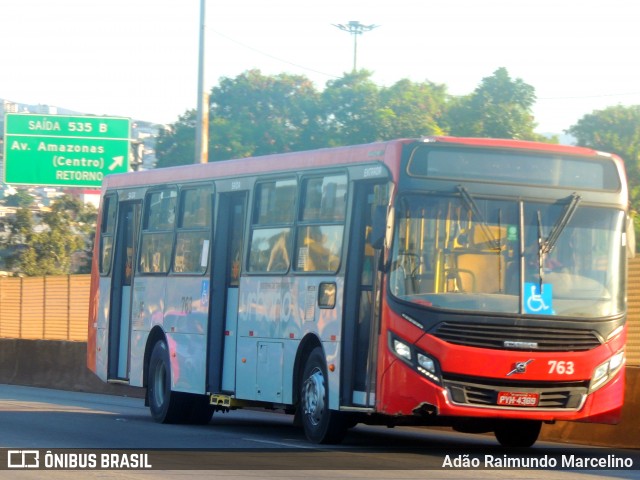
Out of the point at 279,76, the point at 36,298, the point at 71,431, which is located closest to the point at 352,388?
the point at 71,431

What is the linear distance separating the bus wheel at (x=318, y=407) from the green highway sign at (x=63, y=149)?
16.8m

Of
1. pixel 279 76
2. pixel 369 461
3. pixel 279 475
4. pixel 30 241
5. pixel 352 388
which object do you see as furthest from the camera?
pixel 279 76

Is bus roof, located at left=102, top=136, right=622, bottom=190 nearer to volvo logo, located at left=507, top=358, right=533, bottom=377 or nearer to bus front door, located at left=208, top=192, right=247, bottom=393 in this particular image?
bus front door, located at left=208, top=192, right=247, bottom=393

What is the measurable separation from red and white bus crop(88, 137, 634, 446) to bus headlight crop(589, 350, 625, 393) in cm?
2

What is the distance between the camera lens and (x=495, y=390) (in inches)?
513

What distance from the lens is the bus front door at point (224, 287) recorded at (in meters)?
16.8

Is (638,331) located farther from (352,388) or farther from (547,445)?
(352,388)

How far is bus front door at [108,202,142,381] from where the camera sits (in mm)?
19922

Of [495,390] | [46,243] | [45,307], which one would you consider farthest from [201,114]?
[46,243]

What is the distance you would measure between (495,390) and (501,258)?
1.28 meters

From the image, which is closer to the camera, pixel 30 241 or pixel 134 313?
pixel 134 313

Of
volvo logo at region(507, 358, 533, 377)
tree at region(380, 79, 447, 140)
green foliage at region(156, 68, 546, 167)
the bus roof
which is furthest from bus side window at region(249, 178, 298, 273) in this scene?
green foliage at region(156, 68, 546, 167)

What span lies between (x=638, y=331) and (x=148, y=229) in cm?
699

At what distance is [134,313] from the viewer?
19625 millimetres
